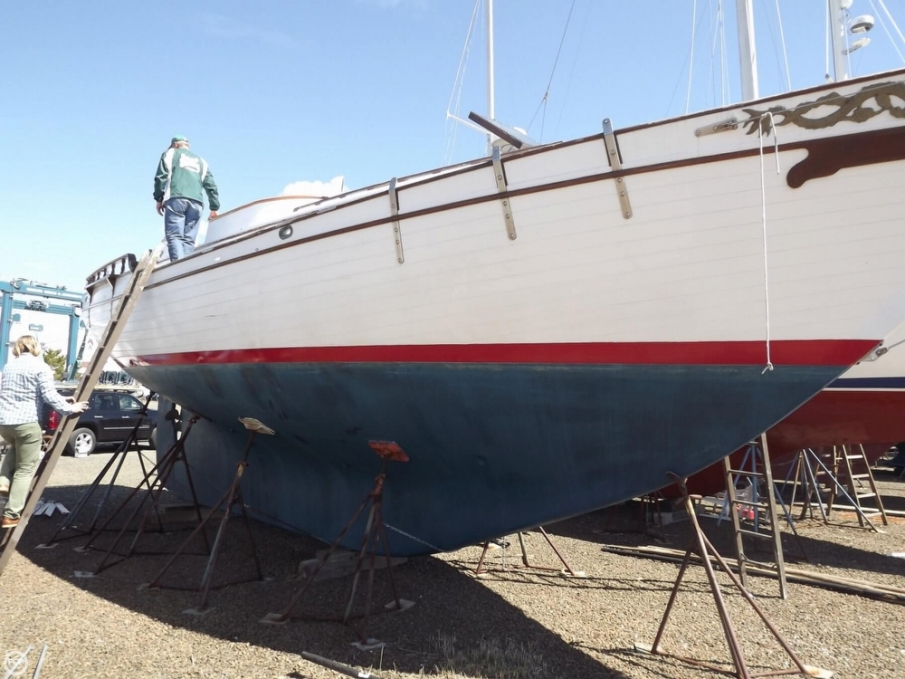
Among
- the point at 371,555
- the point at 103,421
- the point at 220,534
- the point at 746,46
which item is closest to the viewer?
the point at 371,555

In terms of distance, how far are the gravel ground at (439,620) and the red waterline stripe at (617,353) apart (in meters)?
1.56

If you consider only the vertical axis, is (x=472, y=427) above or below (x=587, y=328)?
below

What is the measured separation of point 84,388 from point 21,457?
642 mm

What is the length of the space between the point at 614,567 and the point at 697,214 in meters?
3.51

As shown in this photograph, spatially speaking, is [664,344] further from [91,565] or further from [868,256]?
[91,565]

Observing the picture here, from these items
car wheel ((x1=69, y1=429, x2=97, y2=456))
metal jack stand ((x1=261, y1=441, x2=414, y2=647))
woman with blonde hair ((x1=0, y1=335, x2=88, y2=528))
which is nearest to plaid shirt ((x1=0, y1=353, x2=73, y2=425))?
woman with blonde hair ((x1=0, y1=335, x2=88, y2=528))

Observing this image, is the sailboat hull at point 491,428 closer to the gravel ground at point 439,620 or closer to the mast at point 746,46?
the gravel ground at point 439,620

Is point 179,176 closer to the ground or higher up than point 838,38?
closer to the ground

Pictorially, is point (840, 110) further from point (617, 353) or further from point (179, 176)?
point (179, 176)

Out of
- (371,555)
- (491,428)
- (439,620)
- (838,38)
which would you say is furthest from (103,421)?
(838,38)

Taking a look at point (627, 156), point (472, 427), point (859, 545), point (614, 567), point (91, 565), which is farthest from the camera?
point (859, 545)

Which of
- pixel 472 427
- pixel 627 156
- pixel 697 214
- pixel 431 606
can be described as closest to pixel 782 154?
pixel 697 214

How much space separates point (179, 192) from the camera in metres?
5.63

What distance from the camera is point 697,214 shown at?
2.95 metres
